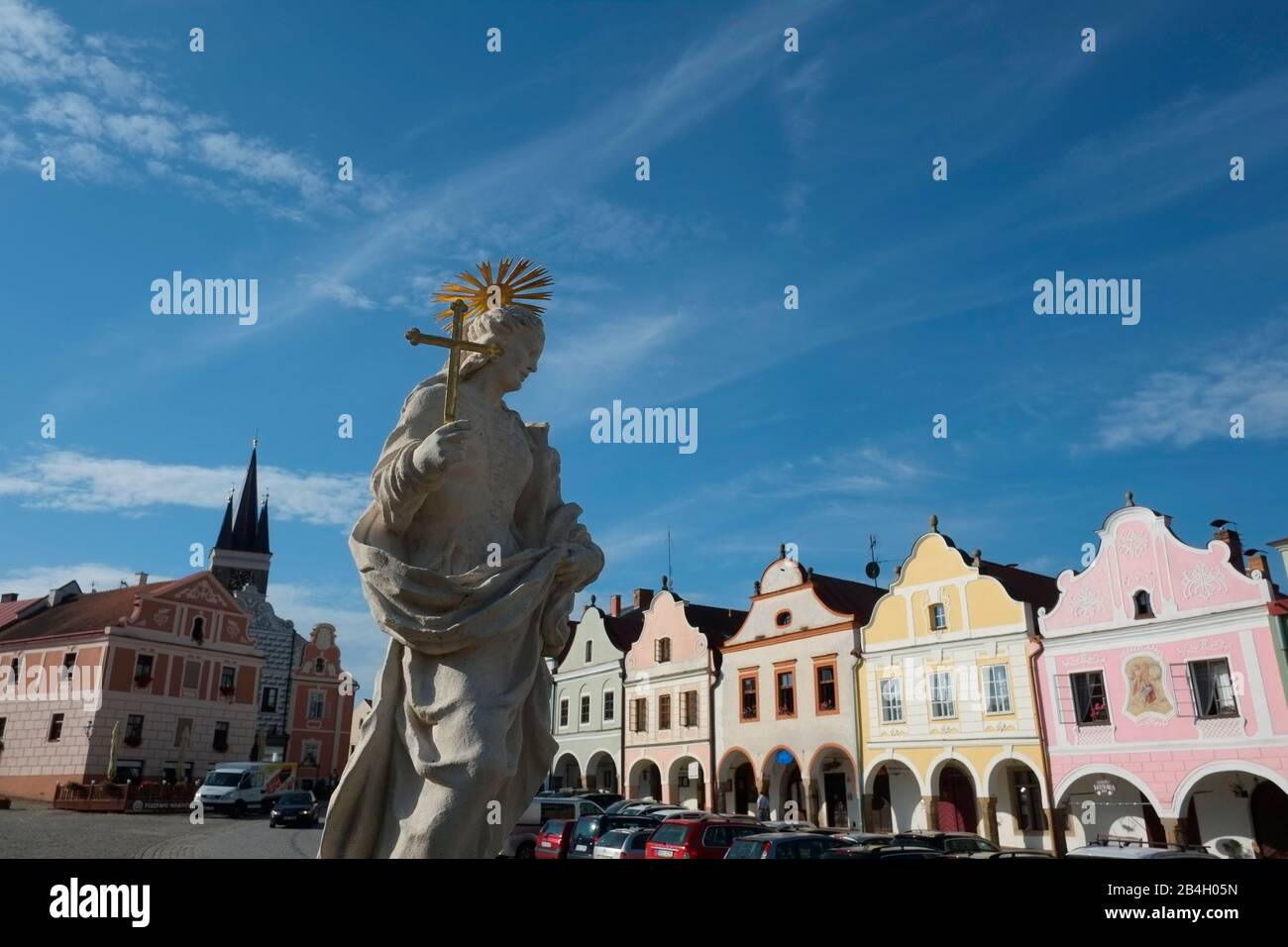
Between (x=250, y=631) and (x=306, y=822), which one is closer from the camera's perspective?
(x=306, y=822)

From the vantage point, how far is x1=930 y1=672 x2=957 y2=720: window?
2630cm

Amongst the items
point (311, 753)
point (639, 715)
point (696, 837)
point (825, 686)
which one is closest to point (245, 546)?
point (311, 753)

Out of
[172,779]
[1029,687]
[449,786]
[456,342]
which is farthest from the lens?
[172,779]

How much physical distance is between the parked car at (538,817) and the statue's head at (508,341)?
1693 cm

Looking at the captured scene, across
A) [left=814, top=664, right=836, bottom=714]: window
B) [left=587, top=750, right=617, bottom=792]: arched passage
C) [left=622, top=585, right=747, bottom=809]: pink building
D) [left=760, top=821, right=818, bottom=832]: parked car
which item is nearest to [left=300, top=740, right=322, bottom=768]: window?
[left=587, top=750, right=617, bottom=792]: arched passage

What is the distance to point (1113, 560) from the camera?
23625 mm

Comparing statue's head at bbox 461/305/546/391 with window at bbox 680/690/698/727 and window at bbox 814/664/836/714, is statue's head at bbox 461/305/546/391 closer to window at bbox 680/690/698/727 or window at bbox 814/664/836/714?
window at bbox 814/664/836/714

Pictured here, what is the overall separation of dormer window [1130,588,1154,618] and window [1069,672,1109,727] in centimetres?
180

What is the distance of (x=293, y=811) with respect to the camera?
2764cm

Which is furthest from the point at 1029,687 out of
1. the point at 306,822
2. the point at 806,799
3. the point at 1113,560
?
the point at 306,822

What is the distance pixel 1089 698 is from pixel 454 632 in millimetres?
23308
